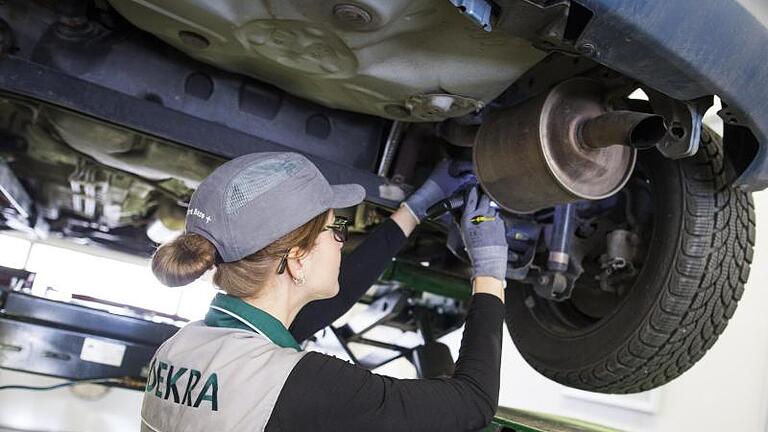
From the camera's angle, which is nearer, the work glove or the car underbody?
the car underbody

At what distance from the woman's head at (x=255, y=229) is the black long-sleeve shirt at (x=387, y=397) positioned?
8.0 inches

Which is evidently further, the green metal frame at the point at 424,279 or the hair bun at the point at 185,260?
the green metal frame at the point at 424,279

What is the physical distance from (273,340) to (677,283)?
3.13 ft

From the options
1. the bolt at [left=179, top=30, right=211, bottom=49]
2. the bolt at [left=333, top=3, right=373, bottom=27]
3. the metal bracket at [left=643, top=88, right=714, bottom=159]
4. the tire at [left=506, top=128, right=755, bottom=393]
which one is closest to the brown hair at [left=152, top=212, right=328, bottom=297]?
the bolt at [left=333, top=3, right=373, bottom=27]

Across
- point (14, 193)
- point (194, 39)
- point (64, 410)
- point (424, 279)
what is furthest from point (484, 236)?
point (64, 410)

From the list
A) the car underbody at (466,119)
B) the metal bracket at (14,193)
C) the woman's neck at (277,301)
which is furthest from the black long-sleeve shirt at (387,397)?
the metal bracket at (14,193)

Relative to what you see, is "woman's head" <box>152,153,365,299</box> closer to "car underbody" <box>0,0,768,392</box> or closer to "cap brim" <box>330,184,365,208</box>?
"cap brim" <box>330,184,365,208</box>

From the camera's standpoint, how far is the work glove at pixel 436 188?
5.61 ft

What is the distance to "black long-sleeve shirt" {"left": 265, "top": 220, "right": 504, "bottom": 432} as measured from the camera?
1001 millimetres

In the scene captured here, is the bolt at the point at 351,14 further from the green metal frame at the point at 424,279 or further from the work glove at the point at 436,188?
the green metal frame at the point at 424,279

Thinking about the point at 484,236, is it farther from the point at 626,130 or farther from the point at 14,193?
the point at 14,193

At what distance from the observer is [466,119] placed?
1.61 metres

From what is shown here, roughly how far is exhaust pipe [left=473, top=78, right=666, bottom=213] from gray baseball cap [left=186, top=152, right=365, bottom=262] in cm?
45

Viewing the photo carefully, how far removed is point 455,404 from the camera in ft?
3.55
